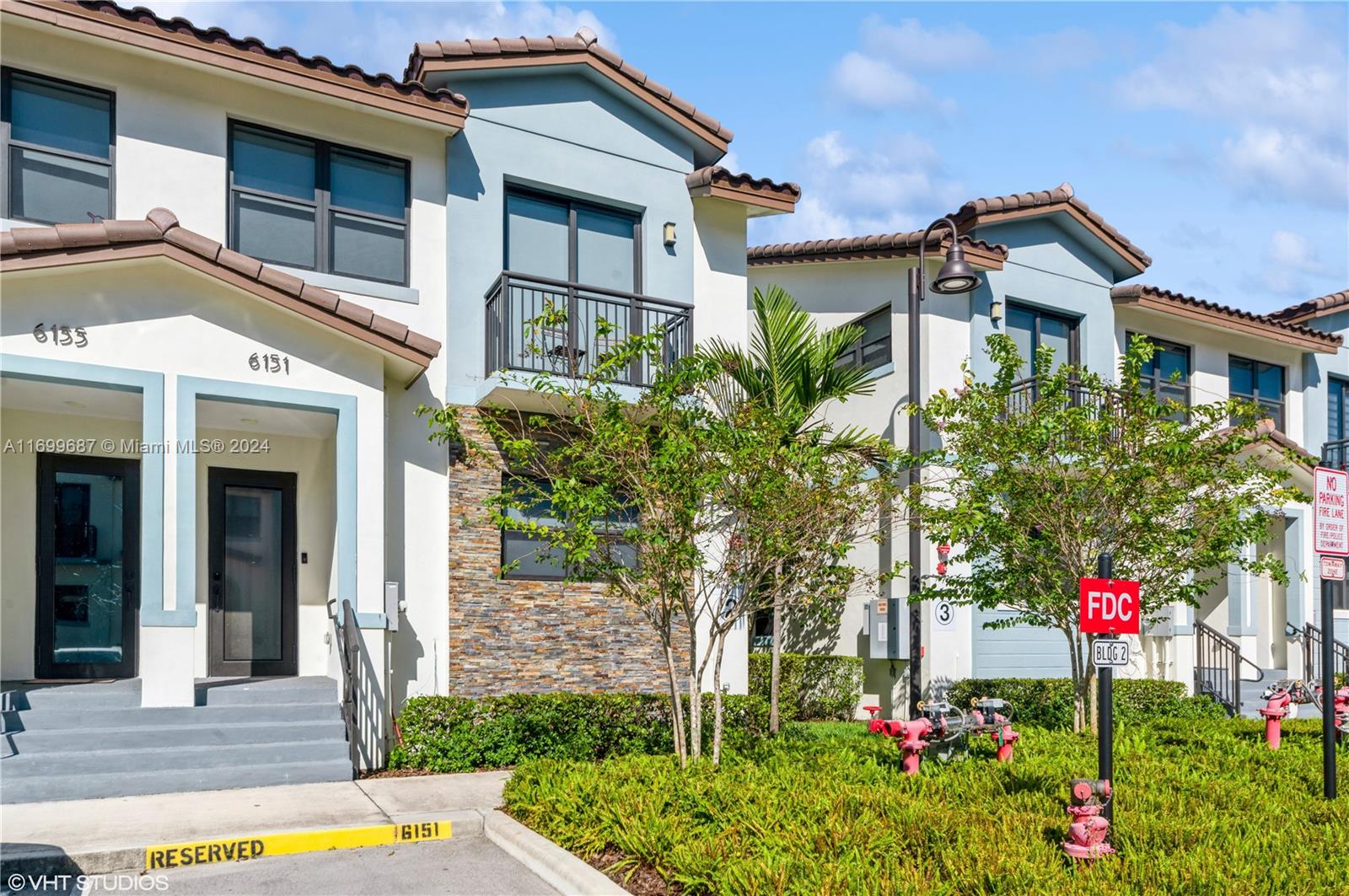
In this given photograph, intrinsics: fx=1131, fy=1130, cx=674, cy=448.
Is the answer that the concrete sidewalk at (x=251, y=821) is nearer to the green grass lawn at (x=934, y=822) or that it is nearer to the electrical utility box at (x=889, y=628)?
the green grass lawn at (x=934, y=822)

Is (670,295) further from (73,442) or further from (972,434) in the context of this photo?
(73,442)

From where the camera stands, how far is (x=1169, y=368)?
20.6m

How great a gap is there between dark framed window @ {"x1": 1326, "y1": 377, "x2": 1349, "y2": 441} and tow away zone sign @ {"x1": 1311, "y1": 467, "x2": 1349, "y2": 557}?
16167 millimetres

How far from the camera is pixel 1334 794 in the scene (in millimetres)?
9094

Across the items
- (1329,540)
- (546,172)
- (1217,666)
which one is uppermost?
(546,172)

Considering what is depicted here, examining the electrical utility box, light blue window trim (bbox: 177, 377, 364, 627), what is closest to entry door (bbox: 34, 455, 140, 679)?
light blue window trim (bbox: 177, 377, 364, 627)

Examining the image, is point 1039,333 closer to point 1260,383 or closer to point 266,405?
point 1260,383

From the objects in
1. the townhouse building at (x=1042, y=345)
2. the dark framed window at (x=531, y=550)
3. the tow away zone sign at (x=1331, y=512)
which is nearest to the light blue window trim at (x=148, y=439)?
the dark framed window at (x=531, y=550)

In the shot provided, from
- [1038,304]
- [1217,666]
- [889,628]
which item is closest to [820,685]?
[889,628]

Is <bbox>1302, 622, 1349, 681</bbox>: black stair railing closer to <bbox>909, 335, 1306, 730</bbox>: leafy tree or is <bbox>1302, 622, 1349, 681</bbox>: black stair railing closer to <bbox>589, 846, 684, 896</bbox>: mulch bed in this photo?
<bbox>909, 335, 1306, 730</bbox>: leafy tree

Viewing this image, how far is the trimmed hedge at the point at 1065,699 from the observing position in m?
15.8

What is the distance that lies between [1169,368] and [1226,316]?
1.33m

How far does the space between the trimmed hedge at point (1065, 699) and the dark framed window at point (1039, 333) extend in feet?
16.2

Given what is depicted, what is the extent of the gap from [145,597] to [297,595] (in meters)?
2.89
